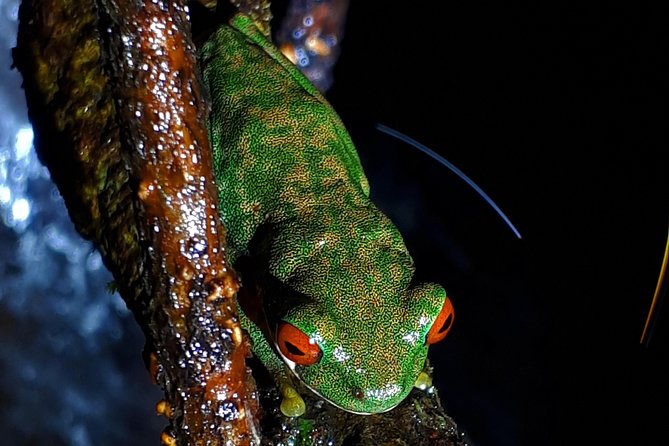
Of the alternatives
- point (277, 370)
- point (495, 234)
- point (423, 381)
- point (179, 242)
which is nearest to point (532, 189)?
point (495, 234)

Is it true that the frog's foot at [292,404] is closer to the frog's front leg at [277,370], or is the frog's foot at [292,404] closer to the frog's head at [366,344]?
the frog's front leg at [277,370]

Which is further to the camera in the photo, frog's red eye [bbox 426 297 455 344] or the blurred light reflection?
the blurred light reflection

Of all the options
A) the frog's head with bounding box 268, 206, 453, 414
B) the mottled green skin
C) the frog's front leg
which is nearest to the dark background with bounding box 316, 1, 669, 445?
the mottled green skin

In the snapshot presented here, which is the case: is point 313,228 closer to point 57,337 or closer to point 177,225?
point 177,225

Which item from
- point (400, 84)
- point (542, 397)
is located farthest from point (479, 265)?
point (400, 84)

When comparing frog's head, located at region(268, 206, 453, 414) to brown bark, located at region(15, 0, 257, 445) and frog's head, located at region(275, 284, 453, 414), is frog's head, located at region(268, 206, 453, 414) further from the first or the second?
brown bark, located at region(15, 0, 257, 445)

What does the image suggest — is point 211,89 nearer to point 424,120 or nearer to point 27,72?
point 27,72
